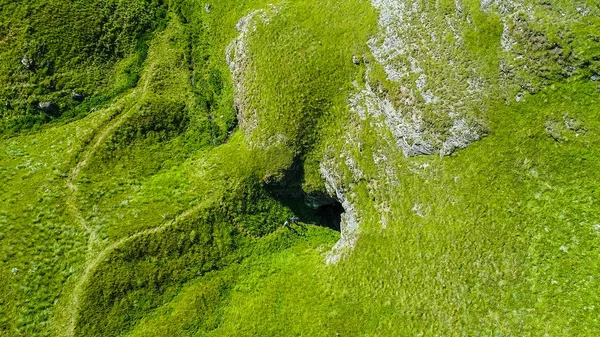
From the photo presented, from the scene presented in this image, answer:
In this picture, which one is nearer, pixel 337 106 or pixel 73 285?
pixel 73 285

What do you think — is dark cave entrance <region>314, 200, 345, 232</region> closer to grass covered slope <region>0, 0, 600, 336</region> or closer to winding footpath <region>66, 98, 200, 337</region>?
grass covered slope <region>0, 0, 600, 336</region>

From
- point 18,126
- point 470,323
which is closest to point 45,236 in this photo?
point 18,126

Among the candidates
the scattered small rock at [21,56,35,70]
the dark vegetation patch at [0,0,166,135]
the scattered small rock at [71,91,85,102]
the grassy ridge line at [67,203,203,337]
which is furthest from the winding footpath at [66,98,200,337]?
the scattered small rock at [21,56,35,70]

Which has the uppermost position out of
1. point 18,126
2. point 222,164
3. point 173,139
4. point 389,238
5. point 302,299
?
point 18,126

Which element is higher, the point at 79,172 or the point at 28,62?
the point at 28,62

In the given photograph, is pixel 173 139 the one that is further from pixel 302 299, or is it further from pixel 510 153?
pixel 510 153

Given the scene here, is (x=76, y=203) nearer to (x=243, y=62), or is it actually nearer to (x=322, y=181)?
(x=243, y=62)

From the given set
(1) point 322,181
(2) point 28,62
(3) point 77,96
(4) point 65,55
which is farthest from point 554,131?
(2) point 28,62
